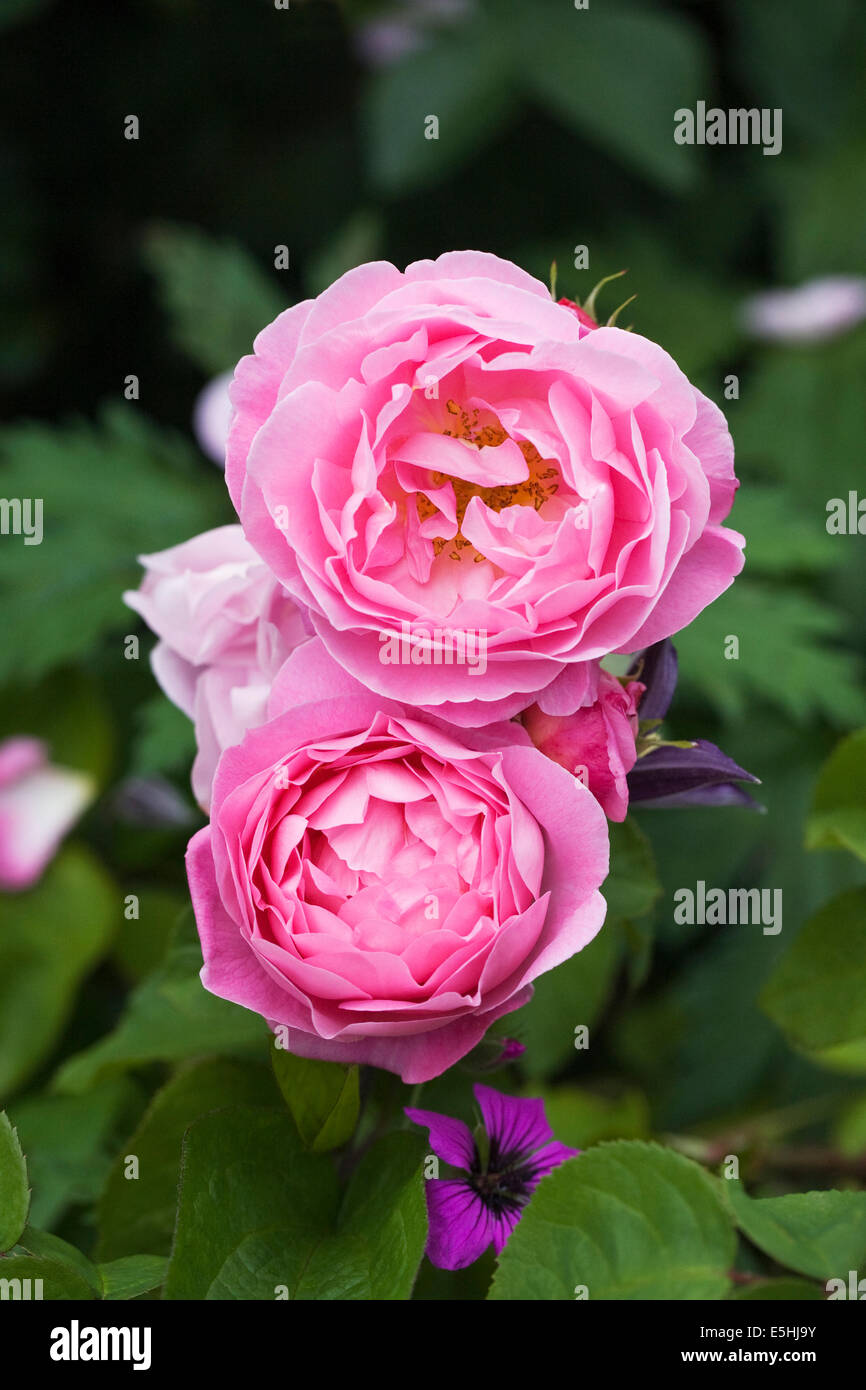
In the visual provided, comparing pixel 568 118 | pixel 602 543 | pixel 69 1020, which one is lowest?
pixel 69 1020

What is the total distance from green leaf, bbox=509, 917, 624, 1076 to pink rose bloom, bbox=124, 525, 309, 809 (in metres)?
0.23

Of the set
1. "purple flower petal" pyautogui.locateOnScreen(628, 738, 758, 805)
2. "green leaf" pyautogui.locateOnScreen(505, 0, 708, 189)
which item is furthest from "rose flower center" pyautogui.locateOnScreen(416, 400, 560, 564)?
"green leaf" pyautogui.locateOnScreen(505, 0, 708, 189)

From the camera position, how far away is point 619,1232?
0.42m

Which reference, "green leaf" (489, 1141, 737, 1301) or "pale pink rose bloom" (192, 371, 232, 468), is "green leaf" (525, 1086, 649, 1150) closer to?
"green leaf" (489, 1141, 737, 1301)

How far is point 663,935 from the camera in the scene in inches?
40.9

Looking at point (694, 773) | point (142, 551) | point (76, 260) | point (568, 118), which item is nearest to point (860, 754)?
point (694, 773)

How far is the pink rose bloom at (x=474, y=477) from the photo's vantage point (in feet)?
1.37

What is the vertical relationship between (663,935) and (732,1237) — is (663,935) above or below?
above

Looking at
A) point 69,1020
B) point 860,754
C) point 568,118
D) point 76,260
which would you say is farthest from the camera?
point 76,260

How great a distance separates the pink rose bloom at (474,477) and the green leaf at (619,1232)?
0.15 metres

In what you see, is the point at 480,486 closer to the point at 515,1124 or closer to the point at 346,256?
the point at 515,1124

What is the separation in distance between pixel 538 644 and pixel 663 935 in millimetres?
669

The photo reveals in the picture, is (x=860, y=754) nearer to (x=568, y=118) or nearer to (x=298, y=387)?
(x=298, y=387)

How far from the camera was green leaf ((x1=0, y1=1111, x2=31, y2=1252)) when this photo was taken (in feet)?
1.44
